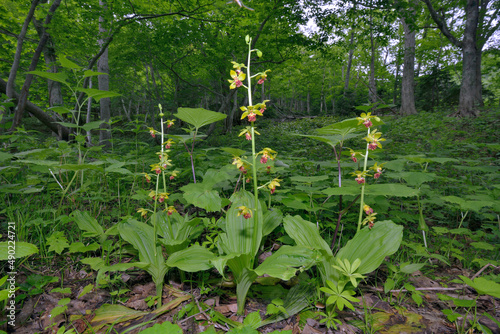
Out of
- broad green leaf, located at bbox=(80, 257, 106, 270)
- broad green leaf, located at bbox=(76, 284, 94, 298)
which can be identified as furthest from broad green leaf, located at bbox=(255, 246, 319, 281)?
broad green leaf, located at bbox=(76, 284, 94, 298)

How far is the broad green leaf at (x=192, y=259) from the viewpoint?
1361 mm

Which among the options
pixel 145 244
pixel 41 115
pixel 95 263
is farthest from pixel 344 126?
pixel 41 115

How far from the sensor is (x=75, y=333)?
129 centimetres

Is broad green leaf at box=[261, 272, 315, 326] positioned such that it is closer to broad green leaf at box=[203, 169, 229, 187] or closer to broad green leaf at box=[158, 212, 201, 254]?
broad green leaf at box=[158, 212, 201, 254]

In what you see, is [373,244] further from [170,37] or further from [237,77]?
[170,37]

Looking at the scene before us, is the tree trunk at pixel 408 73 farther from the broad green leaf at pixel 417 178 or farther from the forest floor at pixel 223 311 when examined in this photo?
the forest floor at pixel 223 311

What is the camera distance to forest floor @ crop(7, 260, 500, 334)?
1313mm

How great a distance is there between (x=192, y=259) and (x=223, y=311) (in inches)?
16.3

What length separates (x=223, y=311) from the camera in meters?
1.47

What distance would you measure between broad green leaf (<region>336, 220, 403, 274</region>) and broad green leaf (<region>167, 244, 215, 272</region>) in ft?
2.71

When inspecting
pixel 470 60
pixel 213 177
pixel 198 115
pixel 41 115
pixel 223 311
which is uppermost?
pixel 470 60

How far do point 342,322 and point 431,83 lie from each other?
17.1 metres

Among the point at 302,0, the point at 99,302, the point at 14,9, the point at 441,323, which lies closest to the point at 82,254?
the point at 99,302

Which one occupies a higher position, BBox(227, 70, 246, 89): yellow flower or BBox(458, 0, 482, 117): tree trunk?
BBox(458, 0, 482, 117): tree trunk
